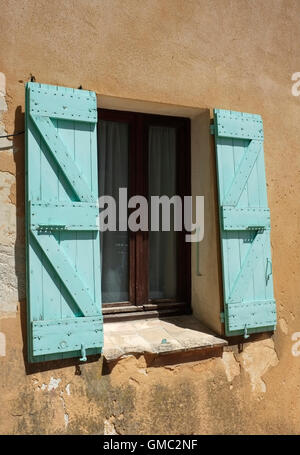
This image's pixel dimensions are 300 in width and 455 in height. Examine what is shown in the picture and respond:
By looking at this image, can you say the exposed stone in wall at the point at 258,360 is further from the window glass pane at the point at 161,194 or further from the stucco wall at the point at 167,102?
the window glass pane at the point at 161,194

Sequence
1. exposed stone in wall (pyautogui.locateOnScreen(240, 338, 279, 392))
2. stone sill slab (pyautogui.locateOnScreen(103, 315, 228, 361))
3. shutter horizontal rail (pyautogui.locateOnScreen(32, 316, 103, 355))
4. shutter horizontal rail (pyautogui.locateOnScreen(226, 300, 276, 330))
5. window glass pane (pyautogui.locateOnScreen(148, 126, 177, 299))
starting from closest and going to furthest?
shutter horizontal rail (pyautogui.locateOnScreen(32, 316, 103, 355))
stone sill slab (pyautogui.locateOnScreen(103, 315, 228, 361))
shutter horizontal rail (pyautogui.locateOnScreen(226, 300, 276, 330))
exposed stone in wall (pyautogui.locateOnScreen(240, 338, 279, 392))
window glass pane (pyautogui.locateOnScreen(148, 126, 177, 299))

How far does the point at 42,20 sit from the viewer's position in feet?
8.77

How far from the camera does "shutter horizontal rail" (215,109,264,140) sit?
3.09m

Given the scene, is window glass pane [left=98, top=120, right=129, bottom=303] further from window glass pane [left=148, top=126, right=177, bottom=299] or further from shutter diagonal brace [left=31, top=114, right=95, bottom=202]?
shutter diagonal brace [left=31, top=114, right=95, bottom=202]

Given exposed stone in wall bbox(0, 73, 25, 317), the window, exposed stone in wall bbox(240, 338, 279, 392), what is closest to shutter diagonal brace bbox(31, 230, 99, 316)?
exposed stone in wall bbox(0, 73, 25, 317)

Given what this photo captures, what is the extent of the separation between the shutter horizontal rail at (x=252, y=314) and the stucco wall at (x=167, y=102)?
0.70ft

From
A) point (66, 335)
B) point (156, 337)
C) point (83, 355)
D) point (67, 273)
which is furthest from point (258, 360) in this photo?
point (67, 273)

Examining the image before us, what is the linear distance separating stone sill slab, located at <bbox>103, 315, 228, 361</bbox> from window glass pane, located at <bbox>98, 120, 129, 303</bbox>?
287 mm

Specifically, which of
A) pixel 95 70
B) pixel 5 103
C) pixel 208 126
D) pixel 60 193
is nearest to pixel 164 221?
pixel 208 126

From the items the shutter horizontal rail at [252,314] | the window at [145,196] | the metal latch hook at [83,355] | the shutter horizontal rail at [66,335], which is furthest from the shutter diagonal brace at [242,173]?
the metal latch hook at [83,355]

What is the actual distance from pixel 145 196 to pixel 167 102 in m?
0.77

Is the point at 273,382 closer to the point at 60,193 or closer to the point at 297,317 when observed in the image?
the point at 297,317

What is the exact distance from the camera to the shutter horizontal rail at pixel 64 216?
8.24ft

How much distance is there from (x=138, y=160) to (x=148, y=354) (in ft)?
5.02
